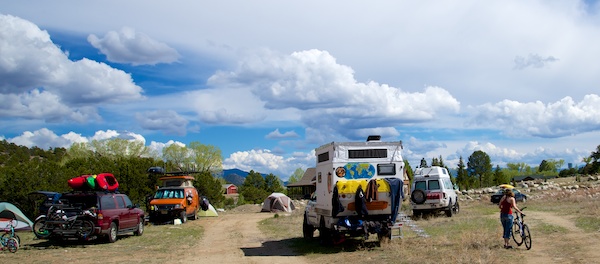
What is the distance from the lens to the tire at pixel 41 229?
Answer: 18062 mm

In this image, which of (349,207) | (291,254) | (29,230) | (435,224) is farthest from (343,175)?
(29,230)

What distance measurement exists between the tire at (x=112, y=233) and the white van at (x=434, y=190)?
43.7 feet

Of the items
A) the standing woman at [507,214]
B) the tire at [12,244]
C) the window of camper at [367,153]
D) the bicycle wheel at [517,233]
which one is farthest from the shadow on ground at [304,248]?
the tire at [12,244]

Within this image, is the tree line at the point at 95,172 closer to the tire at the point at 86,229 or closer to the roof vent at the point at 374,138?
the tire at the point at 86,229

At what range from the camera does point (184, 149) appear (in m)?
90.1

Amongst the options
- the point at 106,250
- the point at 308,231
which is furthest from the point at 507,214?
the point at 106,250

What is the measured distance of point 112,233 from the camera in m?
19.4

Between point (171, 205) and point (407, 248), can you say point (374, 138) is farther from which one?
point (171, 205)

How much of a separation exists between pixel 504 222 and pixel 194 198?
2255 cm

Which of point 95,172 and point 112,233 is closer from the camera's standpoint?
point 112,233

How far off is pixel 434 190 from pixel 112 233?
14874 mm

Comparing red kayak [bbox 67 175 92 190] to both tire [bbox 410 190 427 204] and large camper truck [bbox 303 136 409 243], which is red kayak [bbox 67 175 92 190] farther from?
tire [bbox 410 190 427 204]

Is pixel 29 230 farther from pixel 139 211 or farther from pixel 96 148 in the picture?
pixel 96 148

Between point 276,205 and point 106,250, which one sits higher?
point 276,205
